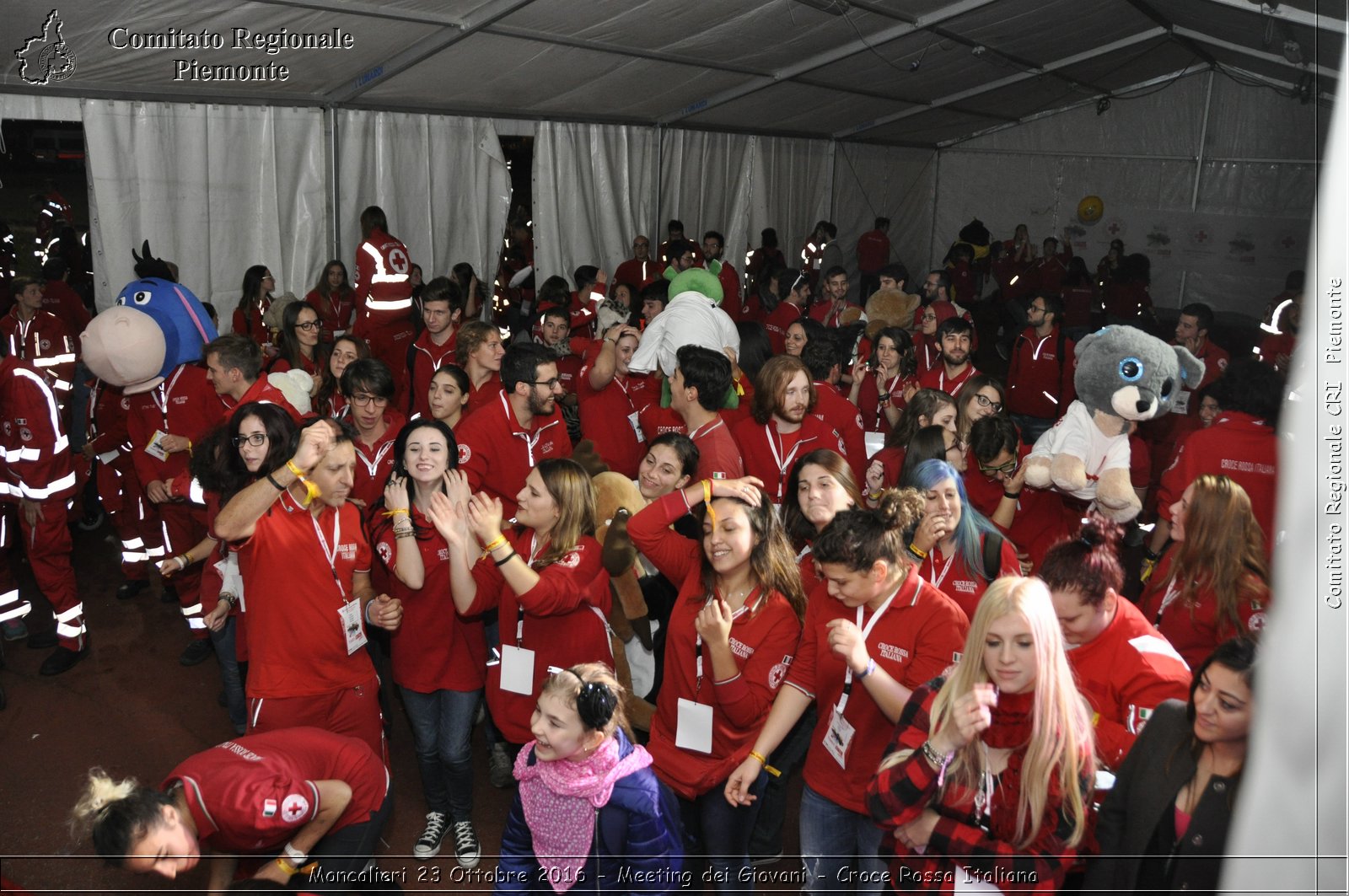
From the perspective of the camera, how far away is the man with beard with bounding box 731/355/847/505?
13.5ft

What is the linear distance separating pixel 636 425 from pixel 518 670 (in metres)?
2.08

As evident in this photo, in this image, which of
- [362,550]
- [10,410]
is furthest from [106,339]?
[362,550]

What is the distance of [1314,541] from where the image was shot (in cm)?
120

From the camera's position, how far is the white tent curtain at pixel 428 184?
7.44 m

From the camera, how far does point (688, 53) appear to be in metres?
7.59

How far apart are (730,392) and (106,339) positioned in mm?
2782

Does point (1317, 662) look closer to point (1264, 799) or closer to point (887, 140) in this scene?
point (1264, 799)

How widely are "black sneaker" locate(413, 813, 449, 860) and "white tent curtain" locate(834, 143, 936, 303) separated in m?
11.4

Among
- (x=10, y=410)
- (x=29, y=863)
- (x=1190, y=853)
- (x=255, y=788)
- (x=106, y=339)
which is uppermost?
(x=106, y=339)

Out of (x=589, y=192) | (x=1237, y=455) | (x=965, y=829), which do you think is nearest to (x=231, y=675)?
(x=965, y=829)

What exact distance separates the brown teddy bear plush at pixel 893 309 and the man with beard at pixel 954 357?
8.04 feet

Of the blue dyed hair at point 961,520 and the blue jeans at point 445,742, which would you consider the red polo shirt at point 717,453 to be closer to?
the blue dyed hair at point 961,520

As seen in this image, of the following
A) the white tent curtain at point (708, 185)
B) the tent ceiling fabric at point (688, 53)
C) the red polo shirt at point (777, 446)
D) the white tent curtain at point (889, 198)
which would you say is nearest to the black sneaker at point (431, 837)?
the red polo shirt at point (777, 446)

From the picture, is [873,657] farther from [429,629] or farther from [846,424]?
[846,424]
